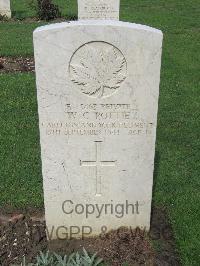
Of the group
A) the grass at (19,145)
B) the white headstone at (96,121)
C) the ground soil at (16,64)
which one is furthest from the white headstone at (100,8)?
the white headstone at (96,121)

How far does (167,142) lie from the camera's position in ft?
20.4

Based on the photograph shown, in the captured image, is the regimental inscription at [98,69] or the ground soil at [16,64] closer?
the regimental inscription at [98,69]

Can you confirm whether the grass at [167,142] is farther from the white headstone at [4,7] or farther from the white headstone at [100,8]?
the white headstone at [4,7]

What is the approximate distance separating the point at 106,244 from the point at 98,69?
1624mm

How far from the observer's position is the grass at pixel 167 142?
4.68 metres

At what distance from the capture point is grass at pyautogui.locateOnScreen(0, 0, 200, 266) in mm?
4680

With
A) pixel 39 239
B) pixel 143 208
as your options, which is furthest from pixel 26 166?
pixel 143 208

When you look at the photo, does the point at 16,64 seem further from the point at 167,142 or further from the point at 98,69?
the point at 98,69

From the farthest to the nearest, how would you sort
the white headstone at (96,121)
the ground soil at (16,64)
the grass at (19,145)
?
the ground soil at (16,64) → the grass at (19,145) → the white headstone at (96,121)

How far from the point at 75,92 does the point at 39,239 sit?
1489mm

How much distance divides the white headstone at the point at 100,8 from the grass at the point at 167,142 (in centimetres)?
162

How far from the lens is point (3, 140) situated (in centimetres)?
621

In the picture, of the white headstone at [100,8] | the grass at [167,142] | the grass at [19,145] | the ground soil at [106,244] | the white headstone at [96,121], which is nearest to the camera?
the white headstone at [96,121]

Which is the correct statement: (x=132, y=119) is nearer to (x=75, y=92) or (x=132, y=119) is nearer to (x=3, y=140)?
(x=75, y=92)
